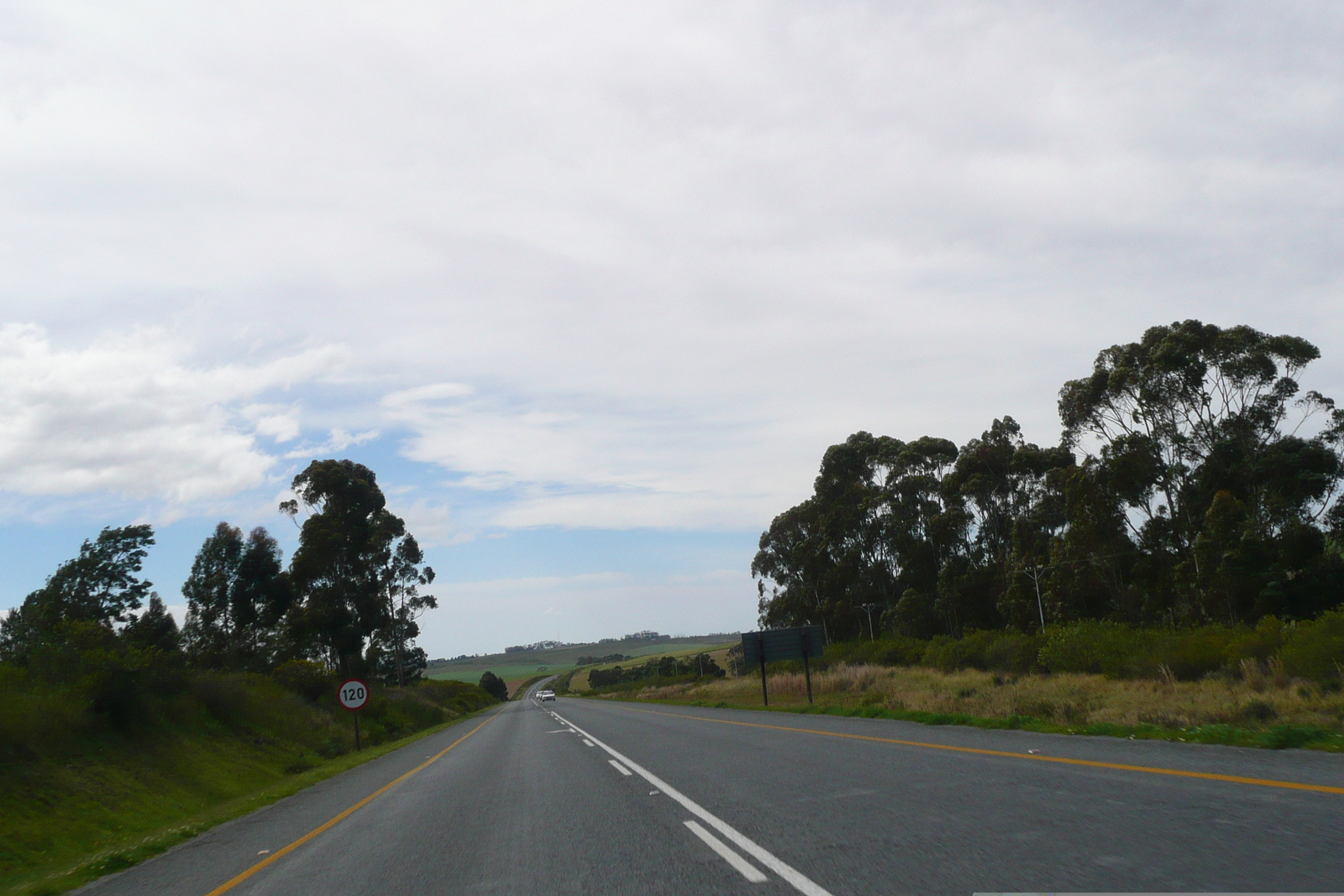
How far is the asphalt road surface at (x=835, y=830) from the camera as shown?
5199mm

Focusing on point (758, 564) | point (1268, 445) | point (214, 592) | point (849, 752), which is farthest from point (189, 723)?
point (758, 564)

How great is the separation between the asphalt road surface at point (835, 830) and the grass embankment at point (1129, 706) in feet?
3.26

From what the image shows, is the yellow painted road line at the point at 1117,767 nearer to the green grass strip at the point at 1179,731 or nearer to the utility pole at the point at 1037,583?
the green grass strip at the point at 1179,731

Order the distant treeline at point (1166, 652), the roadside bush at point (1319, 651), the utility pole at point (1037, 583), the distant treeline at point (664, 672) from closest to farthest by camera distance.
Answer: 1. the roadside bush at point (1319, 651)
2. the distant treeline at point (1166, 652)
3. the utility pole at point (1037, 583)
4. the distant treeline at point (664, 672)

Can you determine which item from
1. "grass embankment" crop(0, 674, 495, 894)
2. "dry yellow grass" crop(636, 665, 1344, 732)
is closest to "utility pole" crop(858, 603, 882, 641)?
"dry yellow grass" crop(636, 665, 1344, 732)

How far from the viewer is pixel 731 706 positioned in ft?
116

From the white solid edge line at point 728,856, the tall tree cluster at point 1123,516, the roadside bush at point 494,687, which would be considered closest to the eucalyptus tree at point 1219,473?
the tall tree cluster at point 1123,516

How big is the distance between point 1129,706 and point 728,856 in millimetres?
15520

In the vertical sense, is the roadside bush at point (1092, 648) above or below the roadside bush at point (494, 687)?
above

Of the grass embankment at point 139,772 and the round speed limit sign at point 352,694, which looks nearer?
the grass embankment at point 139,772

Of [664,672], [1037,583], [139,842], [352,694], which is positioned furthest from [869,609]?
[139,842]

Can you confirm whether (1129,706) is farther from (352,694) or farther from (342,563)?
(342,563)

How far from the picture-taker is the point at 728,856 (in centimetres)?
625

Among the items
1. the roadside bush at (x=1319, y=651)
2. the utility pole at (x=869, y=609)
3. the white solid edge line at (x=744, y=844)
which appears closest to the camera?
the white solid edge line at (x=744, y=844)
